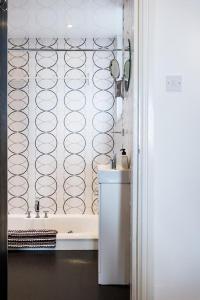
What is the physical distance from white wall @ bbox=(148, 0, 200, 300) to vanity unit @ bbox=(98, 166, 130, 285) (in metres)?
0.66

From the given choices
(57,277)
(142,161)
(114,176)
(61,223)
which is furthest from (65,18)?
(57,277)

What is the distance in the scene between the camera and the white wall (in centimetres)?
181

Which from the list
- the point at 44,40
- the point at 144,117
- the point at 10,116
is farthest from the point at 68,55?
the point at 144,117

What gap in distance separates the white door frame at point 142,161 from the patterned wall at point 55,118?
7.35 feet

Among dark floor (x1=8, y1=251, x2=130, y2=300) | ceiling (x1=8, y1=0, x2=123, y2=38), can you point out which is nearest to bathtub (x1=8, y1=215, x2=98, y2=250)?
dark floor (x1=8, y1=251, x2=130, y2=300)

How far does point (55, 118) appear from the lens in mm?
4035

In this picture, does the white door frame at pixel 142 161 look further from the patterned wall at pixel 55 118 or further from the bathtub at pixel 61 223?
the patterned wall at pixel 55 118

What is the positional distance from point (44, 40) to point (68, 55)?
1.21ft

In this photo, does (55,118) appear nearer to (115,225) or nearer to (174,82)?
(115,225)

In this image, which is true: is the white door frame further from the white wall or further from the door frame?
the door frame

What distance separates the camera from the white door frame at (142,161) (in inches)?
70.7

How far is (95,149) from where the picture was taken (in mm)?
4062

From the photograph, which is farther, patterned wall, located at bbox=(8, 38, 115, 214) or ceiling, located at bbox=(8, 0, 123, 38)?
patterned wall, located at bbox=(8, 38, 115, 214)

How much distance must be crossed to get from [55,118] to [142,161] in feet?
7.95
